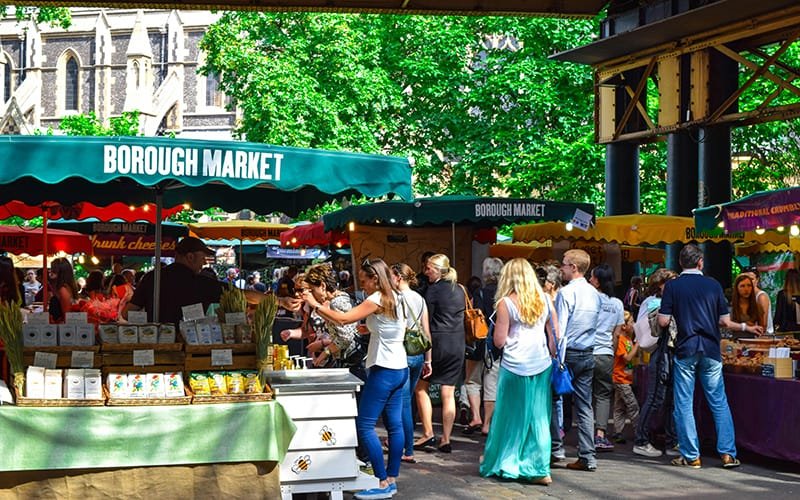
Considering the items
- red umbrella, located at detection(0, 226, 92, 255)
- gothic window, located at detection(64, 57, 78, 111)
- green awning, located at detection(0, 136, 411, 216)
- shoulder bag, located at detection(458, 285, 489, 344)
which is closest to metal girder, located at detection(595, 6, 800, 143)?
shoulder bag, located at detection(458, 285, 489, 344)

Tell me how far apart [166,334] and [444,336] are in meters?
4.18

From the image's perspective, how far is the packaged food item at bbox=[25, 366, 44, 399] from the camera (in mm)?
7281

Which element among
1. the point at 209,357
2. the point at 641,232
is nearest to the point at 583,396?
the point at 209,357

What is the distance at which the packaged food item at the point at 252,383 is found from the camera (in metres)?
7.75

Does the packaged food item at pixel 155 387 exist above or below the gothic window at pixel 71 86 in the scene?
below

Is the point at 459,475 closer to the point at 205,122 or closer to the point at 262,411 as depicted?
the point at 262,411

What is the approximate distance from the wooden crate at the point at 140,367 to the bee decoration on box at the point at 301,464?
1.03 m

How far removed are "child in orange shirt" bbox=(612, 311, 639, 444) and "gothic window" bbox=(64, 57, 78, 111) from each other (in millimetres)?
66785

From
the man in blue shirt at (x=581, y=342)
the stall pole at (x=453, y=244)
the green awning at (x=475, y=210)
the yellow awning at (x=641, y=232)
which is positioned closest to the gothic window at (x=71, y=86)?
the stall pole at (x=453, y=244)

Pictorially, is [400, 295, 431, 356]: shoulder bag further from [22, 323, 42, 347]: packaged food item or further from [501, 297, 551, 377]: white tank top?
[22, 323, 42, 347]: packaged food item

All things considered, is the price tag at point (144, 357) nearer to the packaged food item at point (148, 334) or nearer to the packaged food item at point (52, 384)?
the packaged food item at point (148, 334)

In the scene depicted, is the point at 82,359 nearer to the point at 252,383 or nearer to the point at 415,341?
the point at 252,383

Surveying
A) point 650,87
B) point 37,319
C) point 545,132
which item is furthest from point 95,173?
point 545,132

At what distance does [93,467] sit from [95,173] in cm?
183
